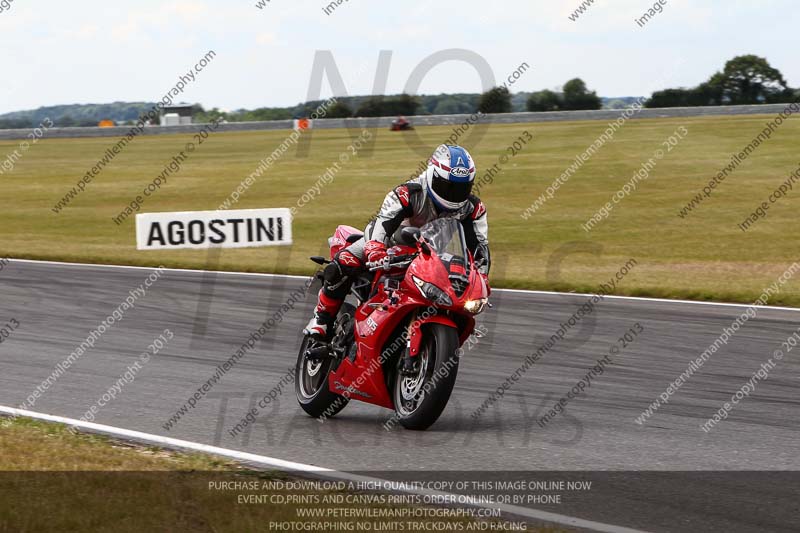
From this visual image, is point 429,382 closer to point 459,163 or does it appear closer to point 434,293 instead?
point 434,293

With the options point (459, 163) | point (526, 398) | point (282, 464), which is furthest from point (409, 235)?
point (526, 398)

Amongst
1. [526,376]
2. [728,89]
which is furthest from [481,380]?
[728,89]

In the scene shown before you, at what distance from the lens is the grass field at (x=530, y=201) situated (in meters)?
19.3

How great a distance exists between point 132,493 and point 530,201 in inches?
1029

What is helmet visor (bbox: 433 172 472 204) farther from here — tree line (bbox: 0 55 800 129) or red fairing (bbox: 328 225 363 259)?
tree line (bbox: 0 55 800 129)

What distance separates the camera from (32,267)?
61.3 feet

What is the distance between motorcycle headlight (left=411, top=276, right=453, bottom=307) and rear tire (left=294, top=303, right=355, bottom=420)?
4.13ft

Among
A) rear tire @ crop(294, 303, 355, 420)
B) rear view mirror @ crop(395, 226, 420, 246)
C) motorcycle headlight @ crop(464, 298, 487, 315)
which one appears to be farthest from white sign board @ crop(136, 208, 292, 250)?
motorcycle headlight @ crop(464, 298, 487, 315)

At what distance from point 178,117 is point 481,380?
6084 cm

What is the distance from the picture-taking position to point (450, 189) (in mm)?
7188

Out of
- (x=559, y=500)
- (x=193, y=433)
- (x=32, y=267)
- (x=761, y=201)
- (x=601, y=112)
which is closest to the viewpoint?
(x=559, y=500)

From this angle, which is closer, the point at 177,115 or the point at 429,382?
the point at 429,382

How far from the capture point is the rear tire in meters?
7.98

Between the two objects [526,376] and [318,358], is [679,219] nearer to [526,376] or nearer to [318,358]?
[526,376]
